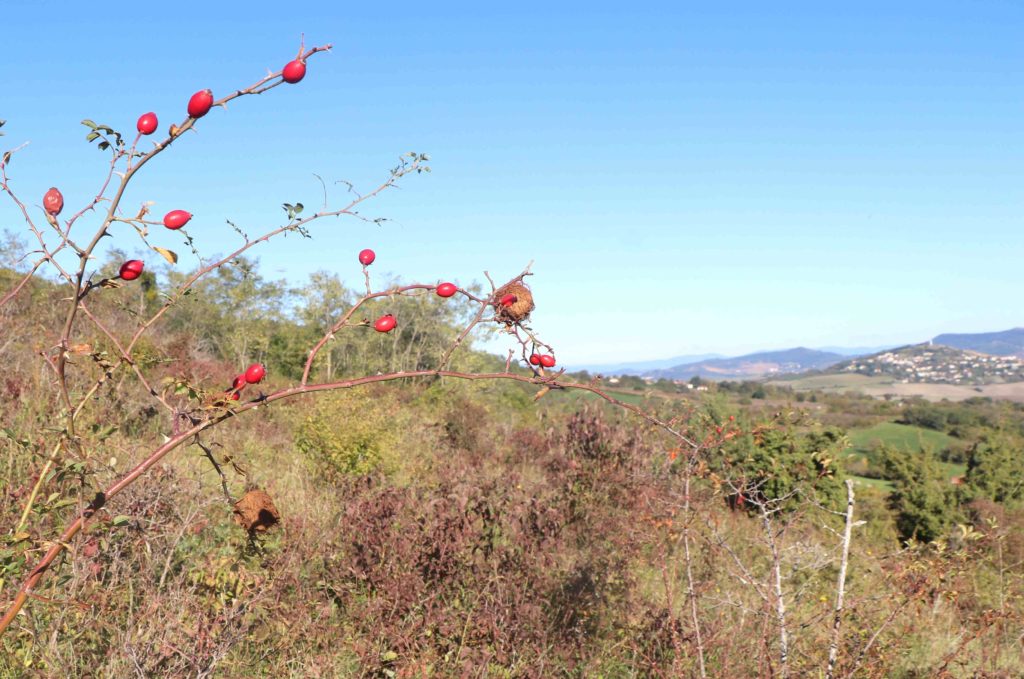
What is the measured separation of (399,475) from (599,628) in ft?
20.6

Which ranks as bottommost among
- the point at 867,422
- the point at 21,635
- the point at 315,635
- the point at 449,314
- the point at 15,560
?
the point at 867,422

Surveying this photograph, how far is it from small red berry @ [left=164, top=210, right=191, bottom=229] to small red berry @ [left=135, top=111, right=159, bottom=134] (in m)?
0.12

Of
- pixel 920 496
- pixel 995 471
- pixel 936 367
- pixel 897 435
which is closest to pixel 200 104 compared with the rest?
pixel 920 496

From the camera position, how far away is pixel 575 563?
5543 mm

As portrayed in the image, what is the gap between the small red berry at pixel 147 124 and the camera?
980mm

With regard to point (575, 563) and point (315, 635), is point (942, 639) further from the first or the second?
point (315, 635)

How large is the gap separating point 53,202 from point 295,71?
390 mm

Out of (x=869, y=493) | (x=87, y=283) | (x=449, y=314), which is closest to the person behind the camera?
(x=87, y=283)

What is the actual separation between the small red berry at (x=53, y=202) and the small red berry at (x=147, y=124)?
148mm

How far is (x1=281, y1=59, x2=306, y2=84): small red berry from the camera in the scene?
957 millimetres

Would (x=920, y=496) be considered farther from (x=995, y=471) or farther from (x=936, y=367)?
(x=936, y=367)

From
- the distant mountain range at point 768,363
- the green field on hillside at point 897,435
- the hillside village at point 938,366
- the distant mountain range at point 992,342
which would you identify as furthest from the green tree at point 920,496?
the distant mountain range at point 768,363

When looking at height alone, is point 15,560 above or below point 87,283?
below

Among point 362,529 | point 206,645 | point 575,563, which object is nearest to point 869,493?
point 575,563
